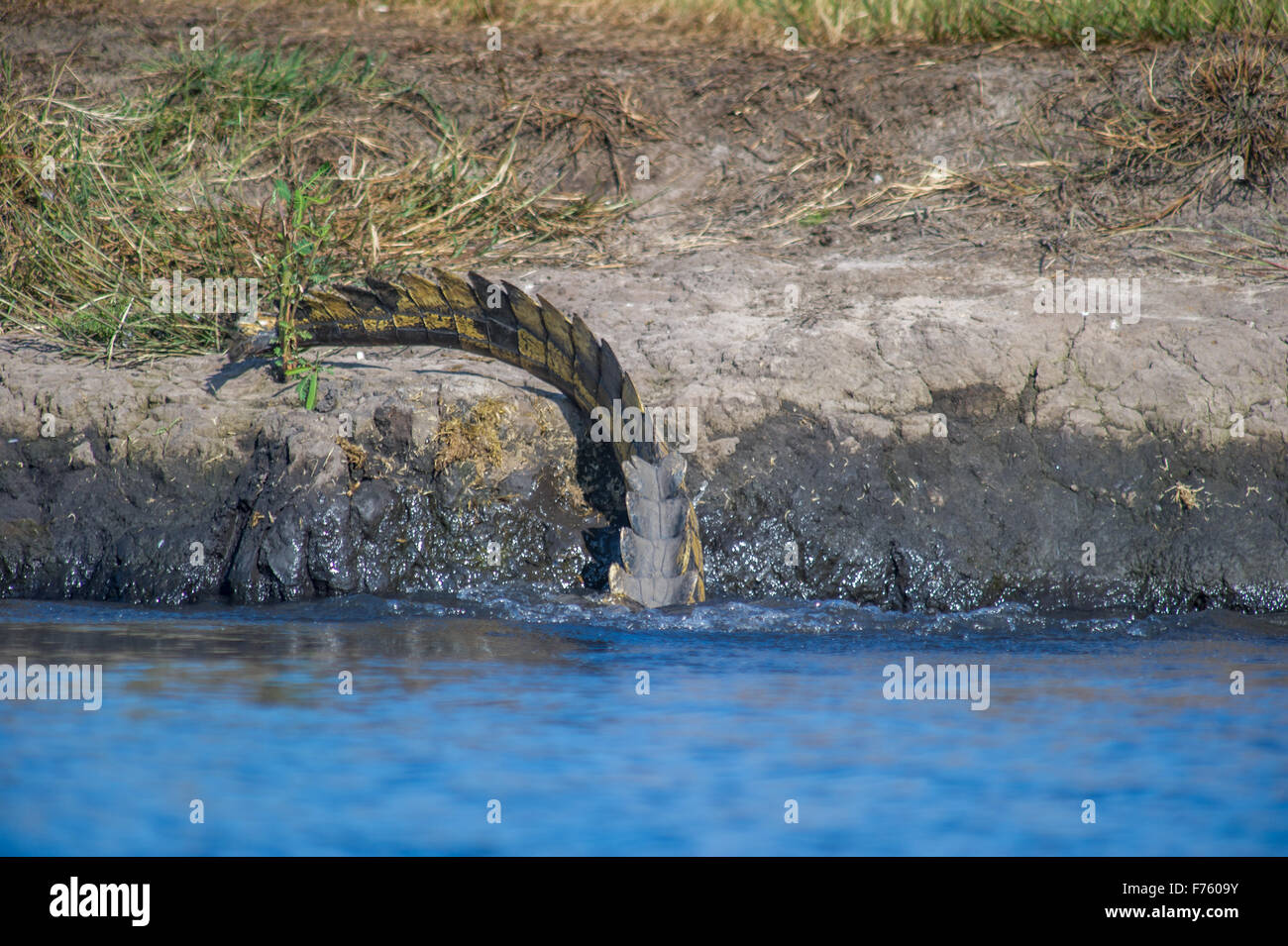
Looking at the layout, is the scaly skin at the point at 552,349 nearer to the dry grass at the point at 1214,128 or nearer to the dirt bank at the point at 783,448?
the dirt bank at the point at 783,448

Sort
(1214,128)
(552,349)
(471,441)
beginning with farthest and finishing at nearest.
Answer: (1214,128) < (552,349) < (471,441)

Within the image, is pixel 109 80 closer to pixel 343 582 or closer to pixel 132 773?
pixel 343 582

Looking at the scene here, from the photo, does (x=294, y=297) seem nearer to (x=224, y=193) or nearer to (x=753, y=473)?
(x=224, y=193)

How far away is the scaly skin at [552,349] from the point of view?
4355mm

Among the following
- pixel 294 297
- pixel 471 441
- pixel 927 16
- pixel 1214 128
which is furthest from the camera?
pixel 927 16

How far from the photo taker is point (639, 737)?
3.37 m

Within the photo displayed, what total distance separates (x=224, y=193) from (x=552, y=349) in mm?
2507

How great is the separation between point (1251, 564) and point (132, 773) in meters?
3.75

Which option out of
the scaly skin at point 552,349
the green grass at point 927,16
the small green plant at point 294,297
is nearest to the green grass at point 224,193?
the small green plant at point 294,297

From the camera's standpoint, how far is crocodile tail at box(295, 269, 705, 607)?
4355mm

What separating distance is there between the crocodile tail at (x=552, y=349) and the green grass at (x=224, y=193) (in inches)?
9.4

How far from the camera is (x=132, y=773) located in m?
3.19

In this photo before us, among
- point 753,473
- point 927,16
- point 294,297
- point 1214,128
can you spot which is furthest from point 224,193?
point 1214,128
